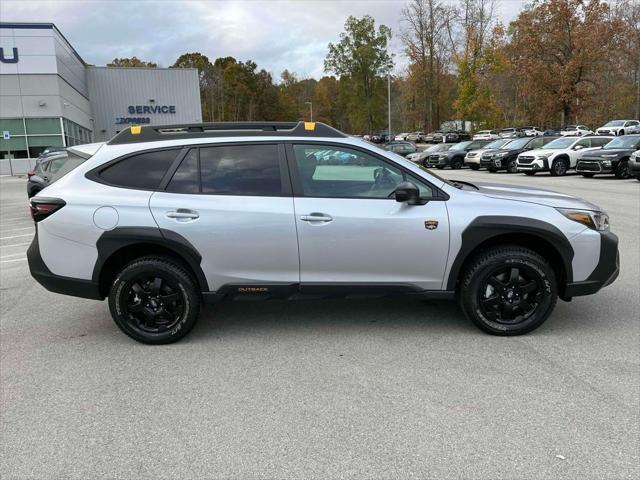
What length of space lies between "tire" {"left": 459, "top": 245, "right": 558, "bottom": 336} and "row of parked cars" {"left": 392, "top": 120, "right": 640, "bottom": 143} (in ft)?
90.3

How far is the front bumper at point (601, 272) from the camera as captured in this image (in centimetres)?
436

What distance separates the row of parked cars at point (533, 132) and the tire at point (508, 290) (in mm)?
27525

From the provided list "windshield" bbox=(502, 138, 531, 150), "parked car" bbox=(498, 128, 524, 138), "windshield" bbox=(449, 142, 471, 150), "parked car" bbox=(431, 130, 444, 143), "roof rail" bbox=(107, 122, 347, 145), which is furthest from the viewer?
"parked car" bbox=(431, 130, 444, 143)

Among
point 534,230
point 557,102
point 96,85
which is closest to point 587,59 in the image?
point 557,102

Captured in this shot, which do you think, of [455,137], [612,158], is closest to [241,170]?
[612,158]

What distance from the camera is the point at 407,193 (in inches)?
162

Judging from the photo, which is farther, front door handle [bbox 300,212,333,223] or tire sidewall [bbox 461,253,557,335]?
tire sidewall [bbox 461,253,557,335]

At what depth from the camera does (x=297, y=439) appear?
2.96 m

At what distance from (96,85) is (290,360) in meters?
49.0

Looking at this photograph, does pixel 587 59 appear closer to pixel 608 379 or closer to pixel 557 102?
pixel 557 102

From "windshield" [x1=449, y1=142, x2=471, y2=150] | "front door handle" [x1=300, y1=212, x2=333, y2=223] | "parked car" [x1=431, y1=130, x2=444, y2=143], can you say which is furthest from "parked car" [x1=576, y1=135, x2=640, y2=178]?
"parked car" [x1=431, y1=130, x2=444, y2=143]

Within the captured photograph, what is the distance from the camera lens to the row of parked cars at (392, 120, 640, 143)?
139 ft

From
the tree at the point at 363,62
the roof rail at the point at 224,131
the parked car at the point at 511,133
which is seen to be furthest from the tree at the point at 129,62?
the roof rail at the point at 224,131

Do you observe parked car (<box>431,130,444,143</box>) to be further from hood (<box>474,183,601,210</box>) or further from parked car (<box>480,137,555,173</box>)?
hood (<box>474,183,601,210</box>)
